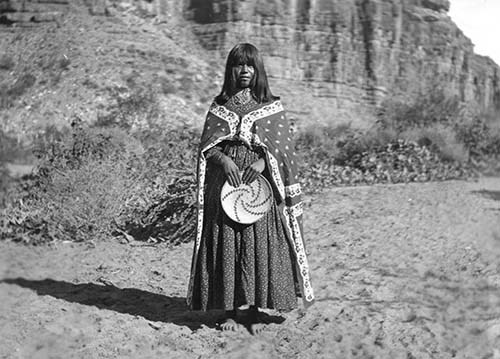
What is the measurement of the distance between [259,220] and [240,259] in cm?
25

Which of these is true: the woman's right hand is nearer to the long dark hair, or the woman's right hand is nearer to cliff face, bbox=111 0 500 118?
the long dark hair

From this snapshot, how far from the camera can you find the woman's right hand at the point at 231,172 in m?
3.54

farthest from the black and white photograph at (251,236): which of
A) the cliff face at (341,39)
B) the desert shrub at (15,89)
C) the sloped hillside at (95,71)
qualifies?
the cliff face at (341,39)

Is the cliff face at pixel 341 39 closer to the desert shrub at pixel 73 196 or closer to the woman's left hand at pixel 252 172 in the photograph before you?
the desert shrub at pixel 73 196

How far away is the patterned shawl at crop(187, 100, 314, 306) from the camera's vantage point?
11.9ft

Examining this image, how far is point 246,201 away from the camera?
3.58m

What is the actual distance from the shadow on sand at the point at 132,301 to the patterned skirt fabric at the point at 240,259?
11.3 inches

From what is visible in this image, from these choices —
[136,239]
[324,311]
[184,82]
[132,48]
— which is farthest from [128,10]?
[324,311]

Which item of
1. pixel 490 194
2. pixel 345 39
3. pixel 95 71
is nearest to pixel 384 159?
pixel 490 194

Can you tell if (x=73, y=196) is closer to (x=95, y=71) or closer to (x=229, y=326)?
(x=229, y=326)

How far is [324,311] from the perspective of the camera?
13.6ft

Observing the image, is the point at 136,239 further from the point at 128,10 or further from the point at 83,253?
the point at 128,10

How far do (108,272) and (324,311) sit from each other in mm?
2246

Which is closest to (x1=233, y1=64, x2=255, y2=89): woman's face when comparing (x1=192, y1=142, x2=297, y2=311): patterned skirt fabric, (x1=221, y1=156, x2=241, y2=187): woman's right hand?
(x1=192, y1=142, x2=297, y2=311): patterned skirt fabric
